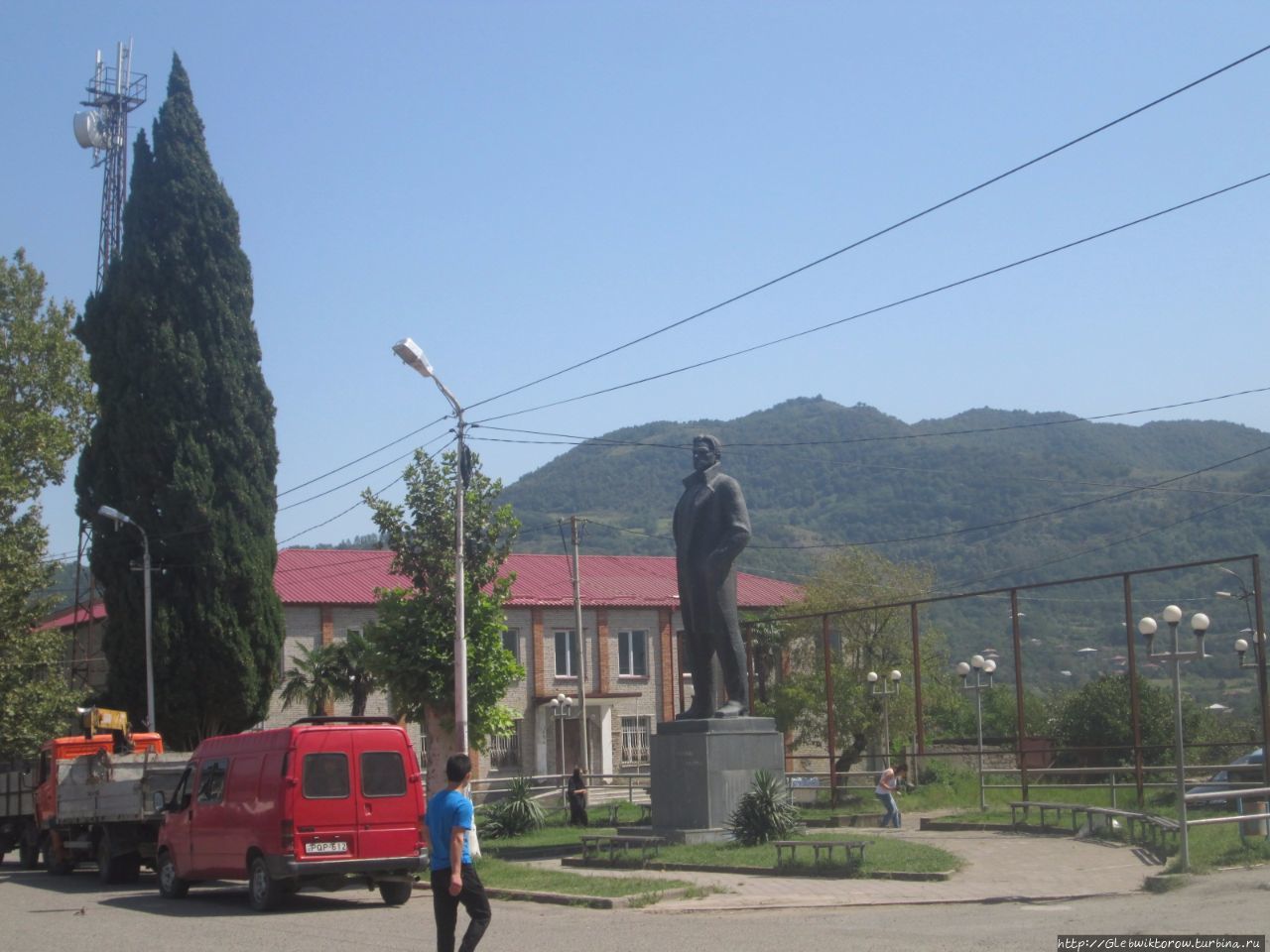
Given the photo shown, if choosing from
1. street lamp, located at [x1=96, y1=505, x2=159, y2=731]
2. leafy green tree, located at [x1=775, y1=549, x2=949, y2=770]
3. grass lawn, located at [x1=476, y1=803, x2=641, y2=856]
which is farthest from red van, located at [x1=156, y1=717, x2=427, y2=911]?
leafy green tree, located at [x1=775, y1=549, x2=949, y2=770]

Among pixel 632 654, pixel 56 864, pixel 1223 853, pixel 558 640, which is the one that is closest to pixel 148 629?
pixel 56 864

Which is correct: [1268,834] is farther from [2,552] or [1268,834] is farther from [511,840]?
[2,552]

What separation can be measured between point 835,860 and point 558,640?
39.4 metres

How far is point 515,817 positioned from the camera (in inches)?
1011

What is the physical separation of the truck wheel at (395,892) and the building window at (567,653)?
38629 millimetres

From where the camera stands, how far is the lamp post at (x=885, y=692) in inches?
1525

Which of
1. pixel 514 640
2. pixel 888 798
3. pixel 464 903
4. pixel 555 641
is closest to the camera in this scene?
pixel 464 903

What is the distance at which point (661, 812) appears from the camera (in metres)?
21.5

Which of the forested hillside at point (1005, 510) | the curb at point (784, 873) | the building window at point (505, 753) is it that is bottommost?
the building window at point (505, 753)

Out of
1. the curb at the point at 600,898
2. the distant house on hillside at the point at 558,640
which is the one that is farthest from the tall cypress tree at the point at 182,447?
the curb at the point at 600,898

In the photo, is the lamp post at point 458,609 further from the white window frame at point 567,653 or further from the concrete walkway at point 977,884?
the white window frame at point 567,653

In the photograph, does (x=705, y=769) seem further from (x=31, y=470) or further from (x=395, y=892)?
(x=31, y=470)

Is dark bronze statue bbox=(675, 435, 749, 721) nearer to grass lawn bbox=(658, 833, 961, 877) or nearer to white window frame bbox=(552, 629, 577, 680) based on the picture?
grass lawn bbox=(658, 833, 961, 877)

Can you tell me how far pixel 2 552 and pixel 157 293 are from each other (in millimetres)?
7668
